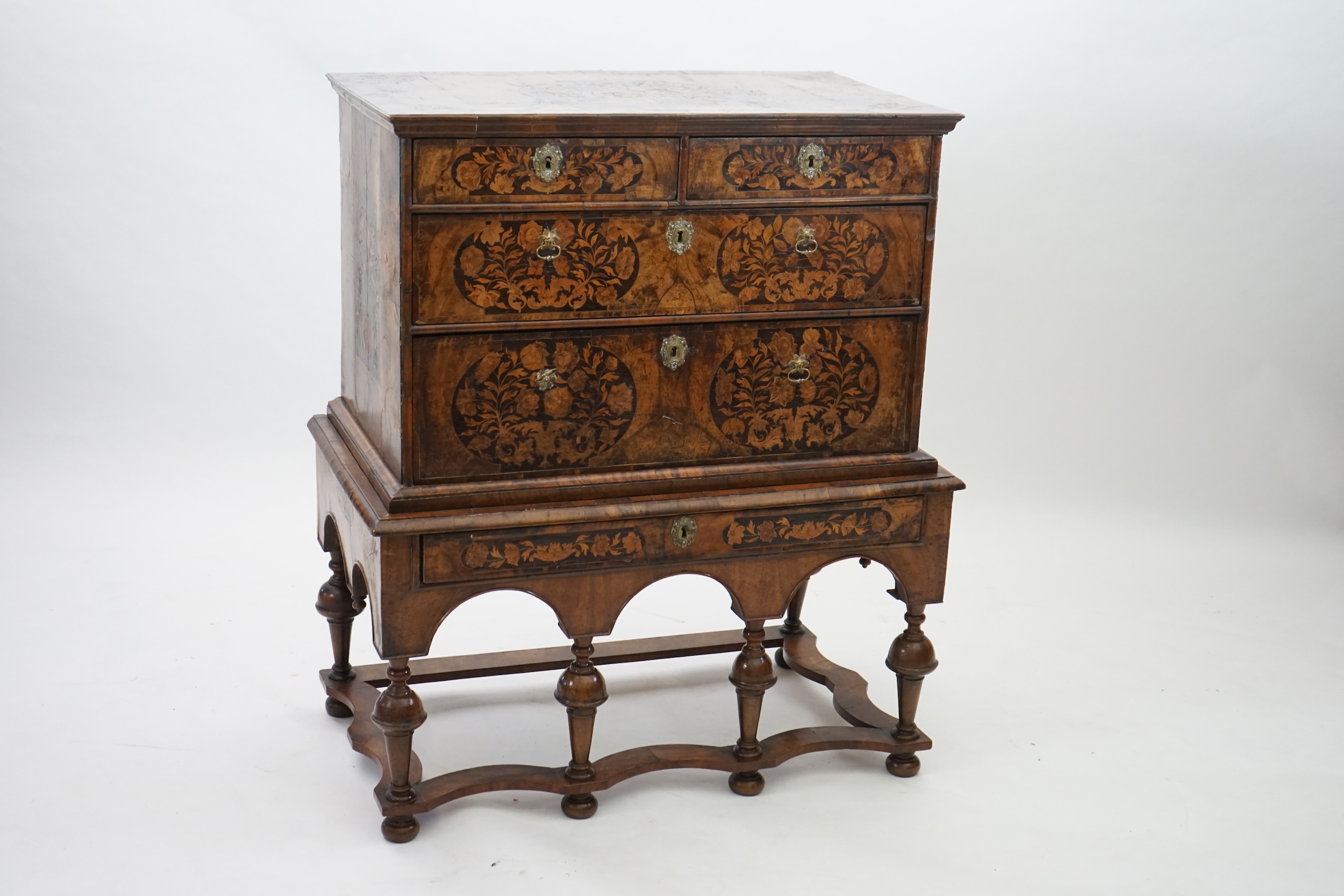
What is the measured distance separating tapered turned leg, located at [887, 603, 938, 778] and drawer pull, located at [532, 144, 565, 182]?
1.18 m

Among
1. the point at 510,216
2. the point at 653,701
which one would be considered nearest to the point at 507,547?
the point at 510,216

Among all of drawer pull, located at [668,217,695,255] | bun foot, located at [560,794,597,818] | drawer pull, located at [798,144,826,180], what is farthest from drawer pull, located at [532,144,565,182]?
bun foot, located at [560,794,597,818]

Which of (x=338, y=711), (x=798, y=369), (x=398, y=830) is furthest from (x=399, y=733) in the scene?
(x=798, y=369)

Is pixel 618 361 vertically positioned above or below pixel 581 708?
above

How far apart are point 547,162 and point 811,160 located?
1.67 ft

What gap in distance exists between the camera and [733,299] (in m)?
3.20

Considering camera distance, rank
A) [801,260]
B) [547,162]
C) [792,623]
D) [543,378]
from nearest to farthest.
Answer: [547,162]
[543,378]
[801,260]
[792,623]

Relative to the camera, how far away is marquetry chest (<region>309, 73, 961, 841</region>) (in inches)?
119

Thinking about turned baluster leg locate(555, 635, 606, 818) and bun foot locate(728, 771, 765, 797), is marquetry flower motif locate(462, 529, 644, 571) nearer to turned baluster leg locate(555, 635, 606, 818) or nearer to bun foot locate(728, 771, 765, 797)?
turned baluster leg locate(555, 635, 606, 818)

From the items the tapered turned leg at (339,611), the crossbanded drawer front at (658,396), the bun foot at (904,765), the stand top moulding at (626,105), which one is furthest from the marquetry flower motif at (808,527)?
the tapered turned leg at (339,611)

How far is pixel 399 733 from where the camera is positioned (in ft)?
10.6

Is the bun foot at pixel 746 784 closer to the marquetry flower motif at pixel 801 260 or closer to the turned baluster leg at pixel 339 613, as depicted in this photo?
the turned baluster leg at pixel 339 613

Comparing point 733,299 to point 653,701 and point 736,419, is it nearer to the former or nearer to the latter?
point 736,419

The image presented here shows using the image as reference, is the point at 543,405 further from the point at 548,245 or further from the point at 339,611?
the point at 339,611
